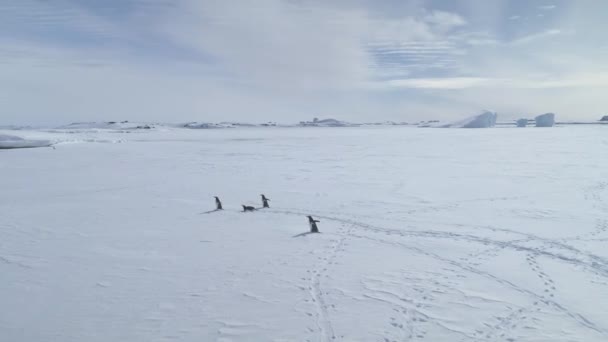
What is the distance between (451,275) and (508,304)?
1253mm

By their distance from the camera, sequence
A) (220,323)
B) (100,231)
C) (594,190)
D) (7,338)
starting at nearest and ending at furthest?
(7,338) < (220,323) < (100,231) < (594,190)

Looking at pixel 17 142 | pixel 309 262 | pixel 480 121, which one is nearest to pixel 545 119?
pixel 480 121

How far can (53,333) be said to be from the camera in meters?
5.21

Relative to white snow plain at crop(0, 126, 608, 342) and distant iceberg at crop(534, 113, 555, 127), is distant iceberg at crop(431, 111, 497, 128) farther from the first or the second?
white snow plain at crop(0, 126, 608, 342)

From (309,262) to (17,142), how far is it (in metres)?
38.0

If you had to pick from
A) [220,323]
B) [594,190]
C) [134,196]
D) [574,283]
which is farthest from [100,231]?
[594,190]

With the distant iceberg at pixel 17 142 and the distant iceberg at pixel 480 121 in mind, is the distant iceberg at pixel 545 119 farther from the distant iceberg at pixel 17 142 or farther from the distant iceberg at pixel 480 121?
the distant iceberg at pixel 17 142

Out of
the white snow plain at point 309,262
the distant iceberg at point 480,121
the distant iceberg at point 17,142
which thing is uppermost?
the distant iceberg at point 480,121

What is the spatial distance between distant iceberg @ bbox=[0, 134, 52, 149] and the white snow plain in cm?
2171

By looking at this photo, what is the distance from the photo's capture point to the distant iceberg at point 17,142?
1340 inches

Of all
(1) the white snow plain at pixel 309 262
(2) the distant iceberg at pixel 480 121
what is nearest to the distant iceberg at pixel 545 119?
(2) the distant iceberg at pixel 480 121

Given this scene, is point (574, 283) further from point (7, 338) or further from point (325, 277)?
point (7, 338)

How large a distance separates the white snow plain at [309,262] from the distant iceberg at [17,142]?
21707 mm

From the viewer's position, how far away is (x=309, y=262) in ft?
26.3
